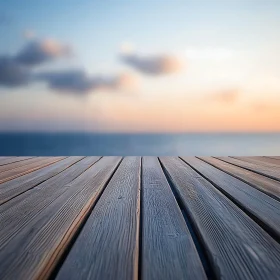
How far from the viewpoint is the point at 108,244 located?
733 mm

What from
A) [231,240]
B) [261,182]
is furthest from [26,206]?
[261,182]

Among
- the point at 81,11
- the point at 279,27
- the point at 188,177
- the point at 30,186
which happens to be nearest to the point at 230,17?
the point at 279,27

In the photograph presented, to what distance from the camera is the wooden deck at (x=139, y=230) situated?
1.97 feet

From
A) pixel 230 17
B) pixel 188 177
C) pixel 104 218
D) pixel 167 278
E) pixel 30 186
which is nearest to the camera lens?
pixel 167 278

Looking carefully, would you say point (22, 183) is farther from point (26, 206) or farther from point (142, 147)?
point (142, 147)

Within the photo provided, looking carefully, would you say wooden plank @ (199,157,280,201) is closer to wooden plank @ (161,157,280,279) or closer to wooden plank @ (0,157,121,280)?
wooden plank @ (161,157,280,279)

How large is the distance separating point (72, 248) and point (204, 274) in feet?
1.29

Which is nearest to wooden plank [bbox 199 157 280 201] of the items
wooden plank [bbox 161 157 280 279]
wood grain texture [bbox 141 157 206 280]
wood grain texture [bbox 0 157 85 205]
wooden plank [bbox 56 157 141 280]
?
wooden plank [bbox 161 157 280 279]

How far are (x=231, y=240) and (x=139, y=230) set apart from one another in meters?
0.32

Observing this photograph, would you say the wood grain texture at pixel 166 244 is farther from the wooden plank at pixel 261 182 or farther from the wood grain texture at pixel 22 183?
the wood grain texture at pixel 22 183

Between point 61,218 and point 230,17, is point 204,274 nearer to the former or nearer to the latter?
point 61,218

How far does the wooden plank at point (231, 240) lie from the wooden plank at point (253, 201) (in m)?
0.04

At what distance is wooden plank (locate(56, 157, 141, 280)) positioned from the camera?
1.92 ft

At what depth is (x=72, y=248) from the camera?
0.70 m
